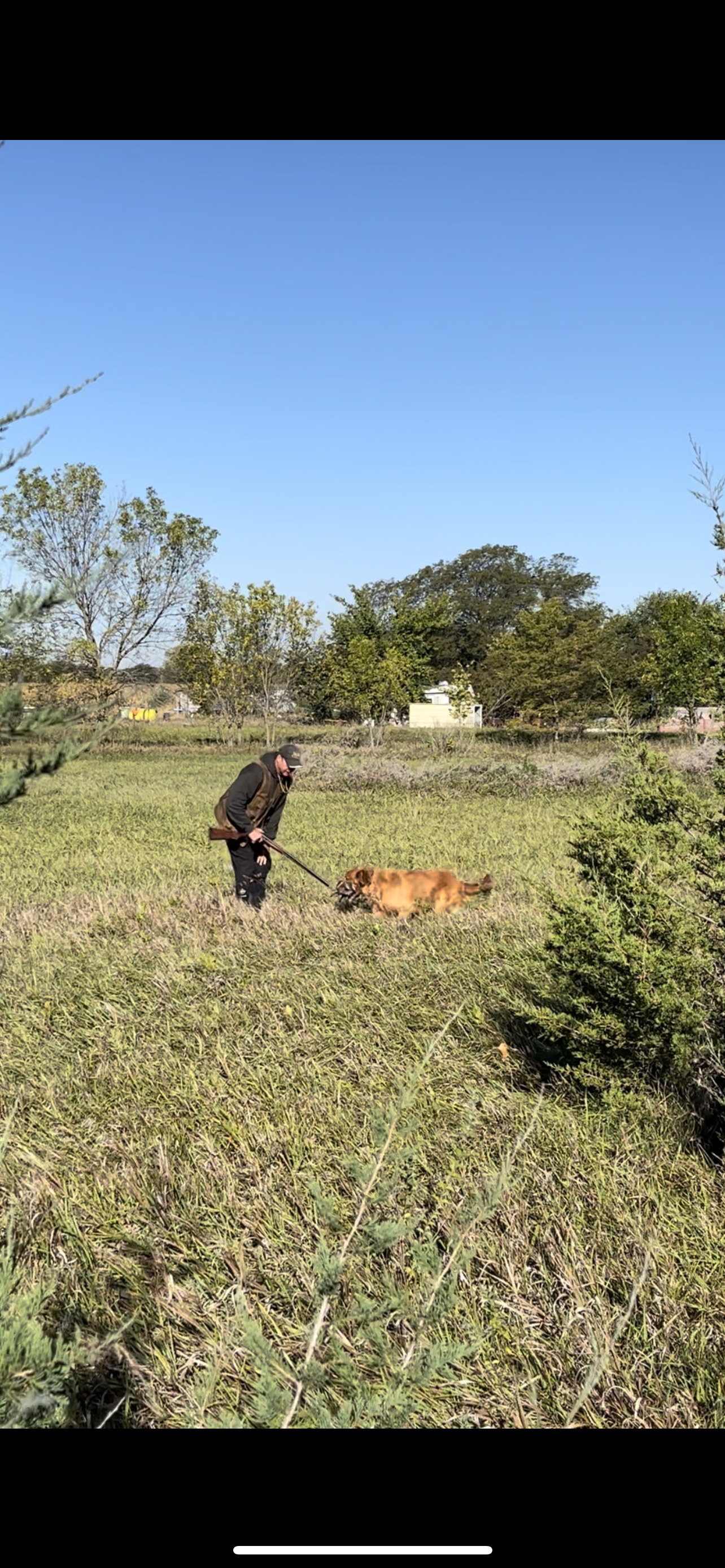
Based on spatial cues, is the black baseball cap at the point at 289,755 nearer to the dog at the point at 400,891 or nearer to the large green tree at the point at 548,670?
the dog at the point at 400,891

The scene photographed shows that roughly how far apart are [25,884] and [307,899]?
128 inches

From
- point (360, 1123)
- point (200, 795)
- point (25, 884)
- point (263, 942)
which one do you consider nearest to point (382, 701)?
point (200, 795)

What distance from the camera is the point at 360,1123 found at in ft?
11.5

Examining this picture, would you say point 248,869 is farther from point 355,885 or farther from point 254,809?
point 355,885

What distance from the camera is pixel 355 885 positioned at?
7.19m

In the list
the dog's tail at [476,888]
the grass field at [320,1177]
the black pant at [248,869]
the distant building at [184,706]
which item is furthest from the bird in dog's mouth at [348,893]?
the distant building at [184,706]

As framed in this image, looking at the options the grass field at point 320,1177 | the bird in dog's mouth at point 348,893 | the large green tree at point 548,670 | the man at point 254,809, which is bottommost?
the grass field at point 320,1177

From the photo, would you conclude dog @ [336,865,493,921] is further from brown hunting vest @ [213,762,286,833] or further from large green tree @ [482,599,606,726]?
large green tree @ [482,599,606,726]

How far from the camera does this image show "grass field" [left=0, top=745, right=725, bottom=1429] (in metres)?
2.25

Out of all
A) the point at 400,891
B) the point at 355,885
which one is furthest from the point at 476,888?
the point at 355,885

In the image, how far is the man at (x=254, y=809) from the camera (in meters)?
8.12

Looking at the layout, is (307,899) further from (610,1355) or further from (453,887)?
(610,1355)

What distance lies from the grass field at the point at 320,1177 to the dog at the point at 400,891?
0.28 metres

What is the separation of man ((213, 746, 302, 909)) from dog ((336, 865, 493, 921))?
1.13 metres
